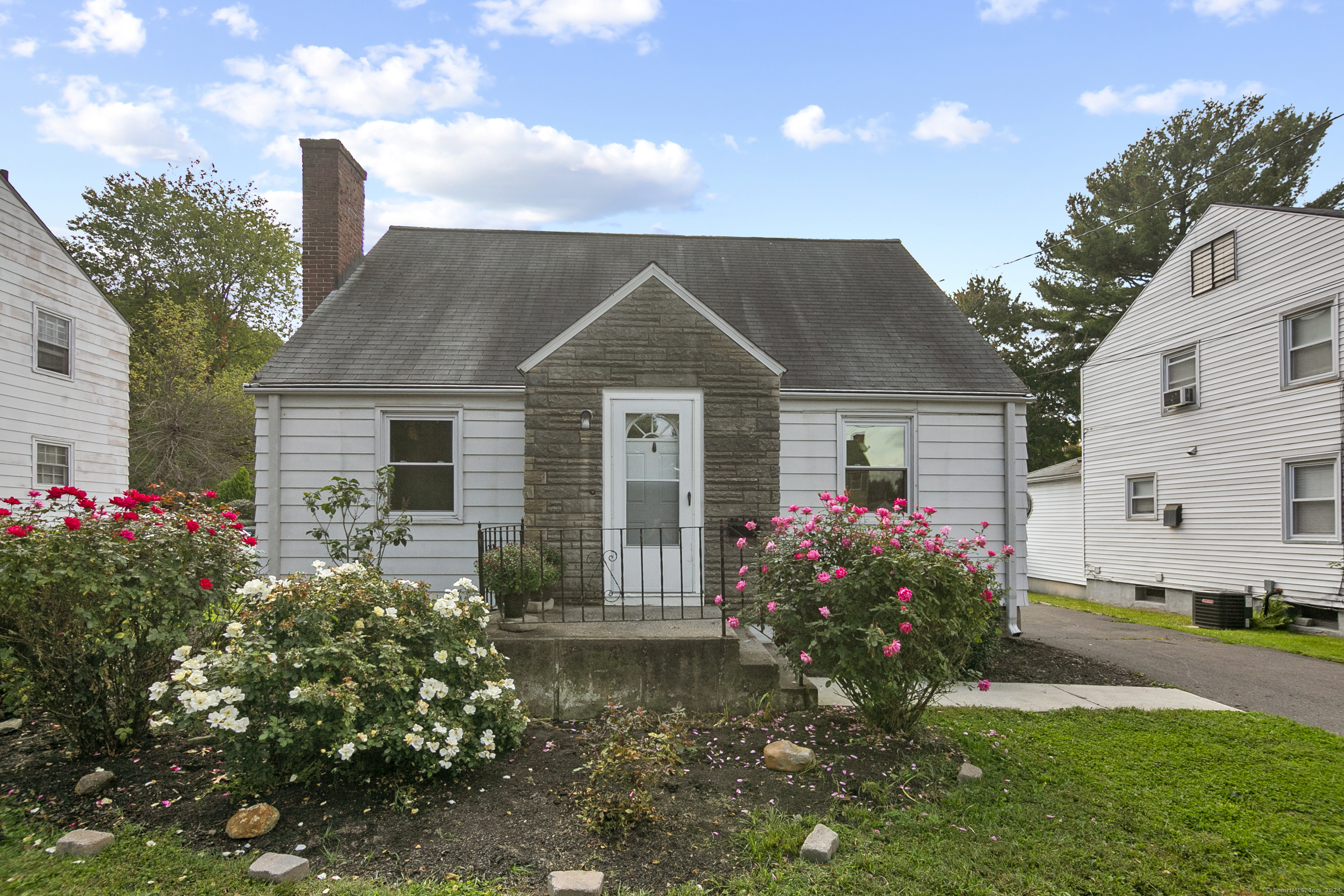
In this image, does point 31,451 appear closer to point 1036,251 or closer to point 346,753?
point 346,753

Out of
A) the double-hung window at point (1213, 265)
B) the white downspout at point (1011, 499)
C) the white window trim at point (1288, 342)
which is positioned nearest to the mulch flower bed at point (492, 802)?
the white downspout at point (1011, 499)

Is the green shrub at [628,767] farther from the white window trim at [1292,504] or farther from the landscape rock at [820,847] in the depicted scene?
the white window trim at [1292,504]

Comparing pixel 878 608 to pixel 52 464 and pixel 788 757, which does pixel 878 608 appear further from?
pixel 52 464

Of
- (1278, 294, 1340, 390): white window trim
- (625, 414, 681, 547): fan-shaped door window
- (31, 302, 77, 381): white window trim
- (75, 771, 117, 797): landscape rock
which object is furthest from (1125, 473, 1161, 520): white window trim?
(31, 302, 77, 381): white window trim

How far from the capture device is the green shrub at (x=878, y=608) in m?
4.41

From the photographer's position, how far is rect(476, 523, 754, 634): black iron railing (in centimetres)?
644

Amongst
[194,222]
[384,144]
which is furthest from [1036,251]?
[194,222]

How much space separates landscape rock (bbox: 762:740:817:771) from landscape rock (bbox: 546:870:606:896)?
1.42m

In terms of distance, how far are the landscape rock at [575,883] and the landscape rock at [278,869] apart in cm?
103

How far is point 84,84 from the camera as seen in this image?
39.9ft

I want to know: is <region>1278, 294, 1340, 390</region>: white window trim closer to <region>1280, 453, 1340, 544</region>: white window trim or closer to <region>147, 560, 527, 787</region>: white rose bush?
<region>1280, 453, 1340, 544</region>: white window trim

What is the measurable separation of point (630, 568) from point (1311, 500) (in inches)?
440

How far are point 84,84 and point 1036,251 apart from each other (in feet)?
90.7

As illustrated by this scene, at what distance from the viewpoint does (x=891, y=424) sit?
8.91 m
